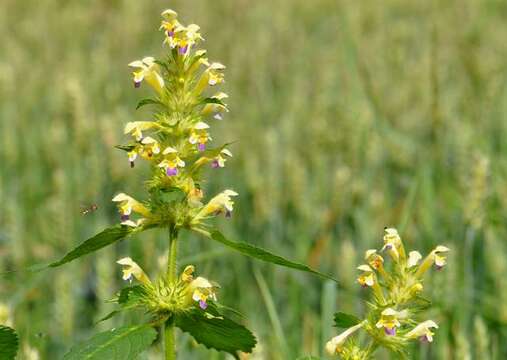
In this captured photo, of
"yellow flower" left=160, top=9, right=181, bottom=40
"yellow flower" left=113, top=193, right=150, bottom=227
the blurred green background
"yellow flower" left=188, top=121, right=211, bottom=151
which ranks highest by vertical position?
the blurred green background

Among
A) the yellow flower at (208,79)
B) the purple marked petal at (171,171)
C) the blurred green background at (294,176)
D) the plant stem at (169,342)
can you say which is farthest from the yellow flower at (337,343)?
the blurred green background at (294,176)

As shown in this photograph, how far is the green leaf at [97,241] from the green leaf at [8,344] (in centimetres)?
12

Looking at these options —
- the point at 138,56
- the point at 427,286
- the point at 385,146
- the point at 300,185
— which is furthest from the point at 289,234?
the point at 138,56

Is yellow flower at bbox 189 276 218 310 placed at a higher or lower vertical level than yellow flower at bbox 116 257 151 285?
lower

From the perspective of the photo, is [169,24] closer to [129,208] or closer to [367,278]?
[129,208]

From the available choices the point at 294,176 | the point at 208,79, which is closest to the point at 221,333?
the point at 208,79

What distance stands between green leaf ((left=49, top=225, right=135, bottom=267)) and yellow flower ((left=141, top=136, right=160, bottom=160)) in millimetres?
113

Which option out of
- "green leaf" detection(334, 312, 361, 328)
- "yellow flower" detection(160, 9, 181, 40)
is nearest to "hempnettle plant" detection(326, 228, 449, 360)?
"green leaf" detection(334, 312, 361, 328)

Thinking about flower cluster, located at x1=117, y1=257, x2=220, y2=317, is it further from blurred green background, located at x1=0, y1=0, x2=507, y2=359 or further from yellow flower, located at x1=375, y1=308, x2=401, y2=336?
blurred green background, located at x1=0, y1=0, x2=507, y2=359

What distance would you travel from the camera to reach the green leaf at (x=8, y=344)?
4.25 feet

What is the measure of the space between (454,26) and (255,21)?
155 centimetres

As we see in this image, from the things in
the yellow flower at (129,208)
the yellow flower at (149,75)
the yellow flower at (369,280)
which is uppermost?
the yellow flower at (149,75)

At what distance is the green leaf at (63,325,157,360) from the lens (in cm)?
123

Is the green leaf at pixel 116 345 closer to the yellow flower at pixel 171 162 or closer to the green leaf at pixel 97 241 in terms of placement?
the green leaf at pixel 97 241
